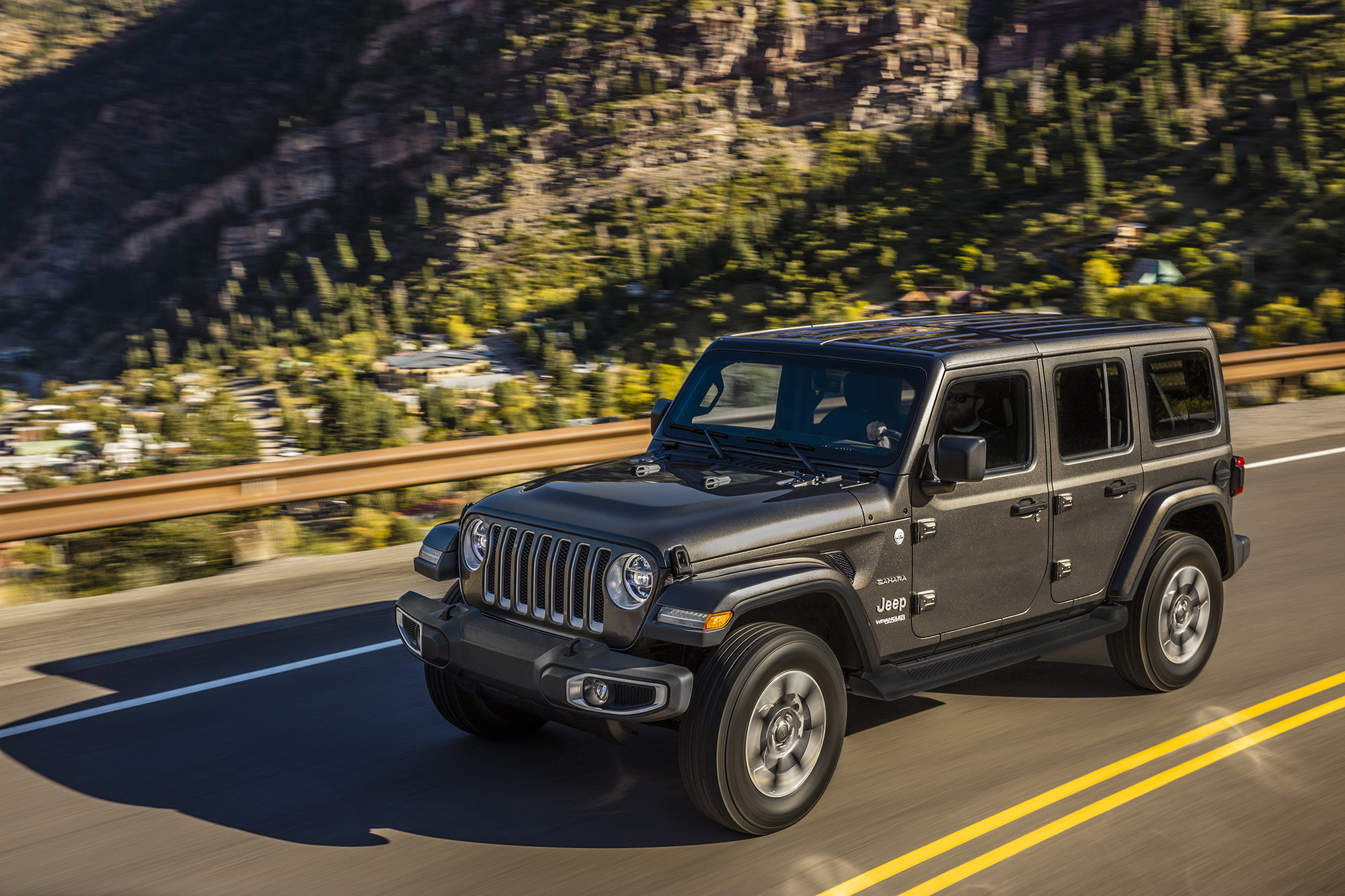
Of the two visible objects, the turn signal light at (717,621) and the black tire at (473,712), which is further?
the black tire at (473,712)

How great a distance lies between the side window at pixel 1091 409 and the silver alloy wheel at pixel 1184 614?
82cm

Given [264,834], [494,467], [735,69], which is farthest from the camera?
[735,69]

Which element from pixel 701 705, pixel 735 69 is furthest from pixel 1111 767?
pixel 735 69

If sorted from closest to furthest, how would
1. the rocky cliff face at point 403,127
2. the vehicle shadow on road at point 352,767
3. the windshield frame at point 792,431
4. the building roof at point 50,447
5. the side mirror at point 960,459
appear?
the vehicle shadow on road at point 352,767 → the side mirror at point 960,459 → the windshield frame at point 792,431 → the building roof at point 50,447 → the rocky cliff face at point 403,127

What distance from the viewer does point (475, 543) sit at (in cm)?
498

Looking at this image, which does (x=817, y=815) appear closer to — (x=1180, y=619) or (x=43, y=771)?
(x=1180, y=619)

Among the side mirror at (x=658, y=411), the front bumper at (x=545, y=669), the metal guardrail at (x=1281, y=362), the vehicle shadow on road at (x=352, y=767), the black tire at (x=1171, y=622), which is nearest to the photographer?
the front bumper at (x=545, y=669)

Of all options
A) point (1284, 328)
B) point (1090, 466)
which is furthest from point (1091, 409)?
point (1284, 328)

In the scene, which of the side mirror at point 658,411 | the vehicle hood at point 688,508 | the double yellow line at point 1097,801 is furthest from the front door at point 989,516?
the side mirror at point 658,411

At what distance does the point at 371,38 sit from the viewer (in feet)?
214

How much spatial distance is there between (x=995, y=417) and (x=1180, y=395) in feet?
4.59

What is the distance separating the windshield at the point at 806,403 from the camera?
5.12 m

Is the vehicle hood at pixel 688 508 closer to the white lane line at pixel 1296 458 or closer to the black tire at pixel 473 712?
the black tire at pixel 473 712

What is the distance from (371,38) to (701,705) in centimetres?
6687
